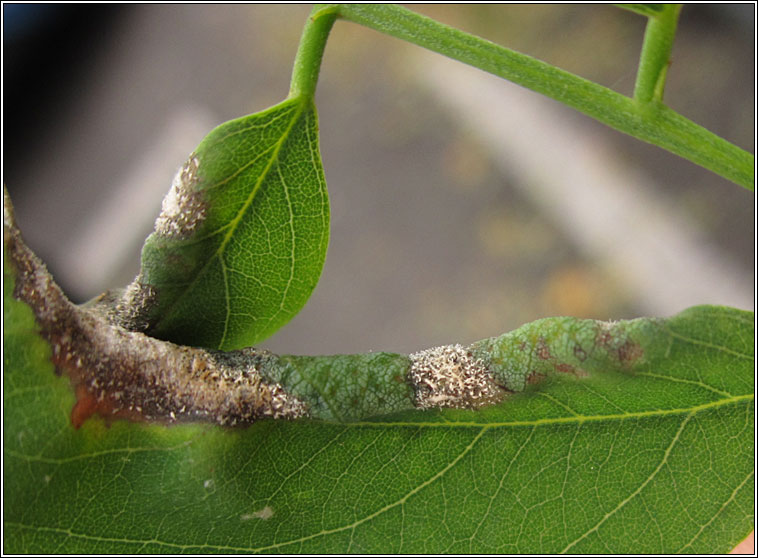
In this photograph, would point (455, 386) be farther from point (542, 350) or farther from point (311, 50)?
point (311, 50)

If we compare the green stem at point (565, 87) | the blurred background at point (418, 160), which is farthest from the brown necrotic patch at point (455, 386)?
the blurred background at point (418, 160)

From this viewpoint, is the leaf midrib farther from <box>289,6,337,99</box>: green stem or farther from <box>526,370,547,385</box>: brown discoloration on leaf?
<box>289,6,337,99</box>: green stem

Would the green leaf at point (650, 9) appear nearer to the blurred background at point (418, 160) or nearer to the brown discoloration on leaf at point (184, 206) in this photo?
the brown discoloration on leaf at point (184, 206)

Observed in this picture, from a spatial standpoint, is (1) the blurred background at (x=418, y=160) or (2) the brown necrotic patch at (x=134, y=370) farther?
(1) the blurred background at (x=418, y=160)

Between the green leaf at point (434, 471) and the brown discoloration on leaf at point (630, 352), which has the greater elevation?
the brown discoloration on leaf at point (630, 352)

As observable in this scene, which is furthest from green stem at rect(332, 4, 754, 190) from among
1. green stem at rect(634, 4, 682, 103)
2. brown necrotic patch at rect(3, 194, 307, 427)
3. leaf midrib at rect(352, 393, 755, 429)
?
brown necrotic patch at rect(3, 194, 307, 427)

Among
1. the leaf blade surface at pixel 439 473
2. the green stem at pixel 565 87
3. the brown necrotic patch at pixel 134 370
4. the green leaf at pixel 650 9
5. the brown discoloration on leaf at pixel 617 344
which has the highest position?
the green leaf at pixel 650 9
